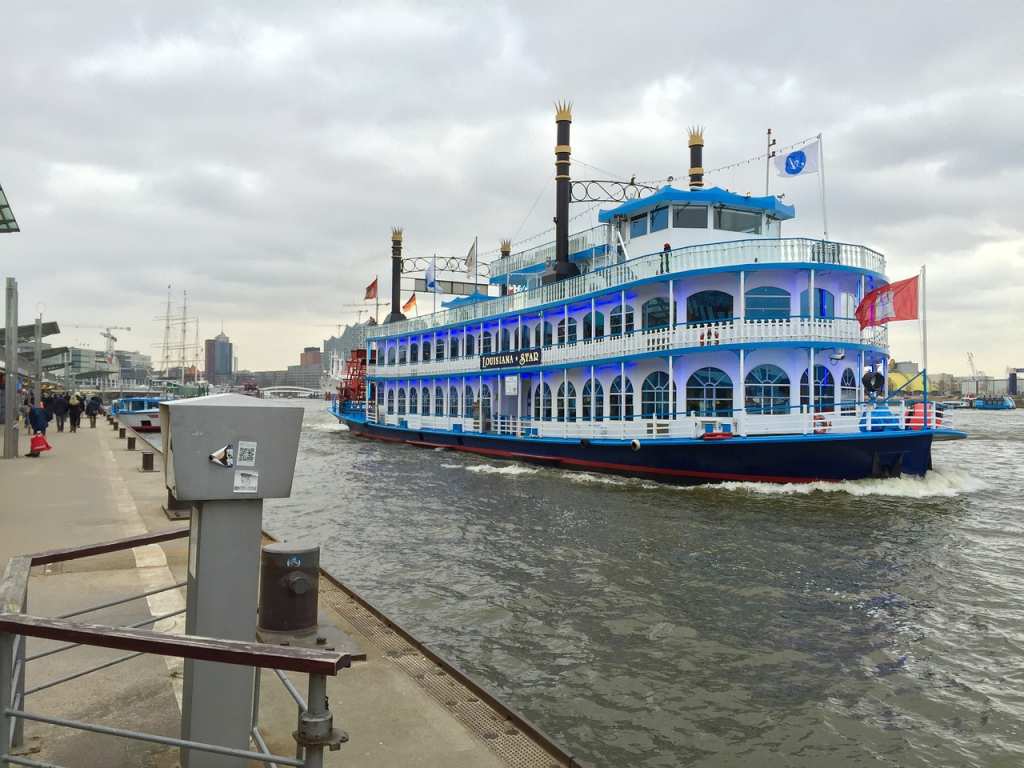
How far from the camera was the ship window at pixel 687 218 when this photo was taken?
79.0ft

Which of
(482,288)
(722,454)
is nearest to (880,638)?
(722,454)

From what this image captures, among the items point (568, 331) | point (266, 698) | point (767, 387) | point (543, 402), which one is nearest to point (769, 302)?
point (767, 387)

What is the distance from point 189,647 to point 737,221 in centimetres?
2454

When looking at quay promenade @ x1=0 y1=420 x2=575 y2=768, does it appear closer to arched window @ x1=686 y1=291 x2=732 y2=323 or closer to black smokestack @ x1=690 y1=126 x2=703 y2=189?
arched window @ x1=686 y1=291 x2=732 y2=323

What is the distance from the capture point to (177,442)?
3.19 m

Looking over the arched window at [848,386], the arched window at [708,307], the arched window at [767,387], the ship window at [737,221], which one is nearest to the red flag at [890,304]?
the arched window at [767,387]

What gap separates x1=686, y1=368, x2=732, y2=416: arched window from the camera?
68.4 ft

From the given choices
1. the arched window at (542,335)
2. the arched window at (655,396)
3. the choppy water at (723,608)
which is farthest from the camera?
the arched window at (542,335)

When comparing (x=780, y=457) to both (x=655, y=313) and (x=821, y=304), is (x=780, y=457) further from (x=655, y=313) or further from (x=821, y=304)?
(x=655, y=313)

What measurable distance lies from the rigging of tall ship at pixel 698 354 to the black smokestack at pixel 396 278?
14.6 meters

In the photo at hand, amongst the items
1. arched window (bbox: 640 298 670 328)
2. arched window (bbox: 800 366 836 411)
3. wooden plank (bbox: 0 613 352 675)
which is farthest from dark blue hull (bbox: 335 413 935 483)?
wooden plank (bbox: 0 613 352 675)

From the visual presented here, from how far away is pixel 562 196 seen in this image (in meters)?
28.5

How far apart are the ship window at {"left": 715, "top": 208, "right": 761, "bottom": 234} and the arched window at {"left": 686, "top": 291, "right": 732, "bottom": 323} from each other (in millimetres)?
3790

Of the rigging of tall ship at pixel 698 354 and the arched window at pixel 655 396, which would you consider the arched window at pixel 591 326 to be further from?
the arched window at pixel 655 396
